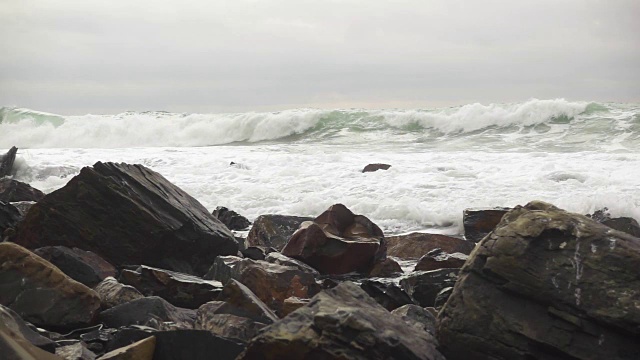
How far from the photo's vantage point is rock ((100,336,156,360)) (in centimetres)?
338

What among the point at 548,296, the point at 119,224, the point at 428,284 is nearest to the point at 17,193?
the point at 119,224

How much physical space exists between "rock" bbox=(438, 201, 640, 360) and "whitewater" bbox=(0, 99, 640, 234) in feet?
19.1

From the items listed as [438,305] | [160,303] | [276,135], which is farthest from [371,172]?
[276,135]

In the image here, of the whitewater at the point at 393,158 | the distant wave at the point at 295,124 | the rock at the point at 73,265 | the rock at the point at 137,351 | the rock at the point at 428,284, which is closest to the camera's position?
the rock at the point at 137,351

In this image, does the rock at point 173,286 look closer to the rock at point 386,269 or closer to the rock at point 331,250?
the rock at point 331,250

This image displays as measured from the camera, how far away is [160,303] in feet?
14.2

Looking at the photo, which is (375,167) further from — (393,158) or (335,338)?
(335,338)

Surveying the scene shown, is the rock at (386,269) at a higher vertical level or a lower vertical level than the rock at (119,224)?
lower

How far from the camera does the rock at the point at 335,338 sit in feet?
10.3

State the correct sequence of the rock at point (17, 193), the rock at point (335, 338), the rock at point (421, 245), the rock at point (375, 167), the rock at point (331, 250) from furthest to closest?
the rock at point (375, 167), the rock at point (17, 193), the rock at point (421, 245), the rock at point (331, 250), the rock at point (335, 338)

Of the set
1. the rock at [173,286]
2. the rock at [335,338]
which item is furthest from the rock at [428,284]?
the rock at [335,338]

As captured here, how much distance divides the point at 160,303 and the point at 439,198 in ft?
22.8

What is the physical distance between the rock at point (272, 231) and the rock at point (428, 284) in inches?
101

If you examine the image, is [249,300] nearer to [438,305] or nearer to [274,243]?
[438,305]
